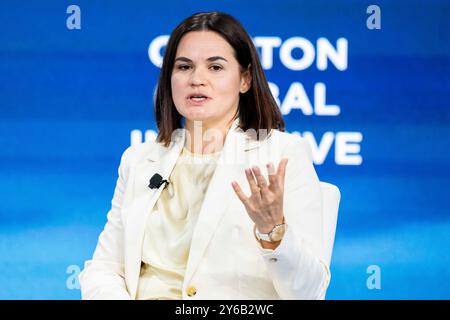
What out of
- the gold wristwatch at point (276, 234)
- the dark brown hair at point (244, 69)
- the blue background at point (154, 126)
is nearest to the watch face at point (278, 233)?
the gold wristwatch at point (276, 234)

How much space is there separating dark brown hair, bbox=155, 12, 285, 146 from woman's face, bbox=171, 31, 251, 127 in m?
0.03

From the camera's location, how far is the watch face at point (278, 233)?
2.04 meters

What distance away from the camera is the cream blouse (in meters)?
2.37

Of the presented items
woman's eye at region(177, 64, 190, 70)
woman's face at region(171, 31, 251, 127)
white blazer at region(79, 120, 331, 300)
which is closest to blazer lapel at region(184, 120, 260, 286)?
white blazer at region(79, 120, 331, 300)

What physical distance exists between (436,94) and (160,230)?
1.97 metres

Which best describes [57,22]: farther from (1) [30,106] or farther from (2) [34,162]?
(2) [34,162]

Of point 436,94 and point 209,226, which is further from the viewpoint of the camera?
point 436,94

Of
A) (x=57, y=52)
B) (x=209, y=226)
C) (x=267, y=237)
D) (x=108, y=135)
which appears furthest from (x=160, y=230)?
(x=57, y=52)

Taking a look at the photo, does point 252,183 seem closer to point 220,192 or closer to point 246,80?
point 220,192

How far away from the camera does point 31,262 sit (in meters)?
3.87

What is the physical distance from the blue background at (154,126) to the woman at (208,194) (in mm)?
1254

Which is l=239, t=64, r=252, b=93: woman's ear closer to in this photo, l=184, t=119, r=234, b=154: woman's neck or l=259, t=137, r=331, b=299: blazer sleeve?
l=184, t=119, r=234, b=154: woman's neck

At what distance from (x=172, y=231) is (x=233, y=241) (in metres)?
0.22

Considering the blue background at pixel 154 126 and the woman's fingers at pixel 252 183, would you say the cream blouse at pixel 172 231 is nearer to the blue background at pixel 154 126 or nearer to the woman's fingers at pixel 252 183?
the woman's fingers at pixel 252 183
